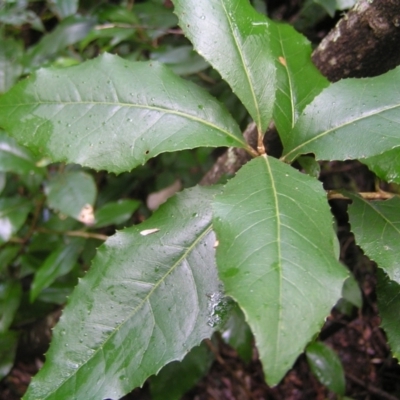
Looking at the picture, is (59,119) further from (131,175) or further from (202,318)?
(131,175)

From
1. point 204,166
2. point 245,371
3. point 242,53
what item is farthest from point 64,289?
point 242,53

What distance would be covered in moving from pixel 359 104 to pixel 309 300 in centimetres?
36

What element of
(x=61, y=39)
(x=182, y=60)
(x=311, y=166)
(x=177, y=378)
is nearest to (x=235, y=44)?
(x=311, y=166)

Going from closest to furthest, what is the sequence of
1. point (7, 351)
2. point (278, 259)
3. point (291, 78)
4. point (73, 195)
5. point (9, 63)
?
point (278, 259)
point (291, 78)
point (73, 195)
point (9, 63)
point (7, 351)

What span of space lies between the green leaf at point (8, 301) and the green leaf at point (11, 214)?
0.79 ft

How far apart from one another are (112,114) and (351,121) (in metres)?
0.39

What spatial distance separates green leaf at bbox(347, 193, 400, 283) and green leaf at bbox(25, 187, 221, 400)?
246mm

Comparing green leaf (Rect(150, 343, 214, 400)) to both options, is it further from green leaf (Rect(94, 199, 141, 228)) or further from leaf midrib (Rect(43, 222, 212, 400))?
leaf midrib (Rect(43, 222, 212, 400))

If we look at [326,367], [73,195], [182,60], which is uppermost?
[182,60]

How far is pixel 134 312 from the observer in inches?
26.3

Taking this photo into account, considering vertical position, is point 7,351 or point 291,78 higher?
point 291,78

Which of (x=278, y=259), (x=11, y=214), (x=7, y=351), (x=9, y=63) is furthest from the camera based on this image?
(x=7, y=351)

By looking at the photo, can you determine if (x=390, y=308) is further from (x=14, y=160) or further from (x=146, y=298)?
(x=14, y=160)

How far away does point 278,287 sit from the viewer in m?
0.47
